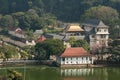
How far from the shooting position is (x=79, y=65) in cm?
4538

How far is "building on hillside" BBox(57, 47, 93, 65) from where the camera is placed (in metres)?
45.0

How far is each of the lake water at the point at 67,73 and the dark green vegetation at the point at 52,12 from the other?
17.2 metres

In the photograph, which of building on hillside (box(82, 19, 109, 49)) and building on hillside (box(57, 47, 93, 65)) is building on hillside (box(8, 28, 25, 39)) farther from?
building on hillside (box(57, 47, 93, 65))

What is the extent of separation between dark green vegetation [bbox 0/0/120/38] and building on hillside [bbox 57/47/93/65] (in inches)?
580

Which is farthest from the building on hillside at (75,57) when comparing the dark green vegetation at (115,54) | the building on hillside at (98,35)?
the building on hillside at (98,35)

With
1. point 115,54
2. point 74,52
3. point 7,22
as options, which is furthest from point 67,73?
point 7,22

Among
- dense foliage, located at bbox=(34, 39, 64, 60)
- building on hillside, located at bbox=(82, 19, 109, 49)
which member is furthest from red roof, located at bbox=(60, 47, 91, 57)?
building on hillside, located at bbox=(82, 19, 109, 49)

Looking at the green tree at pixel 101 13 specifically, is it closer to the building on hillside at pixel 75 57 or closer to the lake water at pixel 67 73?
the building on hillside at pixel 75 57

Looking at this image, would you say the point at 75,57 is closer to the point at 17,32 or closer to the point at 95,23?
the point at 95,23

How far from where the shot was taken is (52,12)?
82250 millimetres

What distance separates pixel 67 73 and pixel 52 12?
41201 millimetres

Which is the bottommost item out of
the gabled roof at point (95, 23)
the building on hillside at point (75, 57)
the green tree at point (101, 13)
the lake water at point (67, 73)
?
the lake water at point (67, 73)

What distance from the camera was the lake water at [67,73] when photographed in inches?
1545

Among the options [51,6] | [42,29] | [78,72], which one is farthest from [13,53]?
[51,6]
